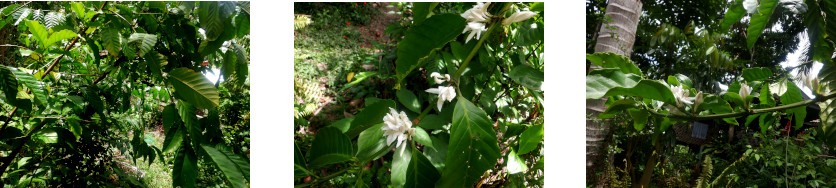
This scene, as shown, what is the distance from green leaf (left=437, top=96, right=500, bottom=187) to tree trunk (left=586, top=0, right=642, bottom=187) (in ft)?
2.06

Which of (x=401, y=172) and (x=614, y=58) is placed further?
(x=401, y=172)

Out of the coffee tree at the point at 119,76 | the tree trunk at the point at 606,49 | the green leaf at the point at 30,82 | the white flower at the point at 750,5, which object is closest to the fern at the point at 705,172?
the tree trunk at the point at 606,49

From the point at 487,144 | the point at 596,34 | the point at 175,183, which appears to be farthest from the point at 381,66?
the point at 487,144

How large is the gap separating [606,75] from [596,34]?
2.54 ft

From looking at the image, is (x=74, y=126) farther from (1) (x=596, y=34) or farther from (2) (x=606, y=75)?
(1) (x=596, y=34)

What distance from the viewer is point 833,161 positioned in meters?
0.96

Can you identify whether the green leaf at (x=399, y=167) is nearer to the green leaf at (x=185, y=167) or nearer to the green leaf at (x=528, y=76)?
the green leaf at (x=528, y=76)

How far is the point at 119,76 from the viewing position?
0.81 metres

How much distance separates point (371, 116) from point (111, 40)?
38 centimetres

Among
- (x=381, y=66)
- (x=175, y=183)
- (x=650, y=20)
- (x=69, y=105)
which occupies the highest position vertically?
(x=650, y=20)

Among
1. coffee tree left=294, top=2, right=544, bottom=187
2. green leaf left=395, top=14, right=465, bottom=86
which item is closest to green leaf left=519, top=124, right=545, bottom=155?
coffee tree left=294, top=2, right=544, bottom=187

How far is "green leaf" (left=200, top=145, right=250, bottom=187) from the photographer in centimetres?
60

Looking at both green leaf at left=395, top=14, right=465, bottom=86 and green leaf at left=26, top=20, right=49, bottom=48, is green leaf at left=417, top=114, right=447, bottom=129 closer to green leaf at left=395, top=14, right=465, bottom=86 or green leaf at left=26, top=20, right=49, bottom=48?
green leaf at left=395, top=14, right=465, bottom=86

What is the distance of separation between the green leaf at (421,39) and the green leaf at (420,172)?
0.14 m
